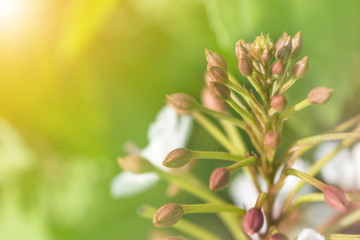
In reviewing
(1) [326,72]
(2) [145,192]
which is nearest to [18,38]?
(2) [145,192]

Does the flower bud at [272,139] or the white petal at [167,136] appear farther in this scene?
the white petal at [167,136]

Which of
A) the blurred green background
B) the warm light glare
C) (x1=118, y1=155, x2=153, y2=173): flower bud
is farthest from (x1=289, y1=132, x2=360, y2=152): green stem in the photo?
the warm light glare

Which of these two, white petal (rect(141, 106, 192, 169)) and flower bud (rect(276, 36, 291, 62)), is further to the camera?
white petal (rect(141, 106, 192, 169))

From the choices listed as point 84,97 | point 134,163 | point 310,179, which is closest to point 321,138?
point 310,179

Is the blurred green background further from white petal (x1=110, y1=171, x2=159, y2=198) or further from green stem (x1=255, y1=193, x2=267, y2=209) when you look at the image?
green stem (x1=255, y1=193, x2=267, y2=209)

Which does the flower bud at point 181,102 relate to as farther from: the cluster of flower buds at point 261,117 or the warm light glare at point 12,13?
the warm light glare at point 12,13

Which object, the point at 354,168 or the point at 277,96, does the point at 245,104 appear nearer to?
the point at 277,96

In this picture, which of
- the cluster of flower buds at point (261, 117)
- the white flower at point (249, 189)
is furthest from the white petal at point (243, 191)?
the cluster of flower buds at point (261, 117)
